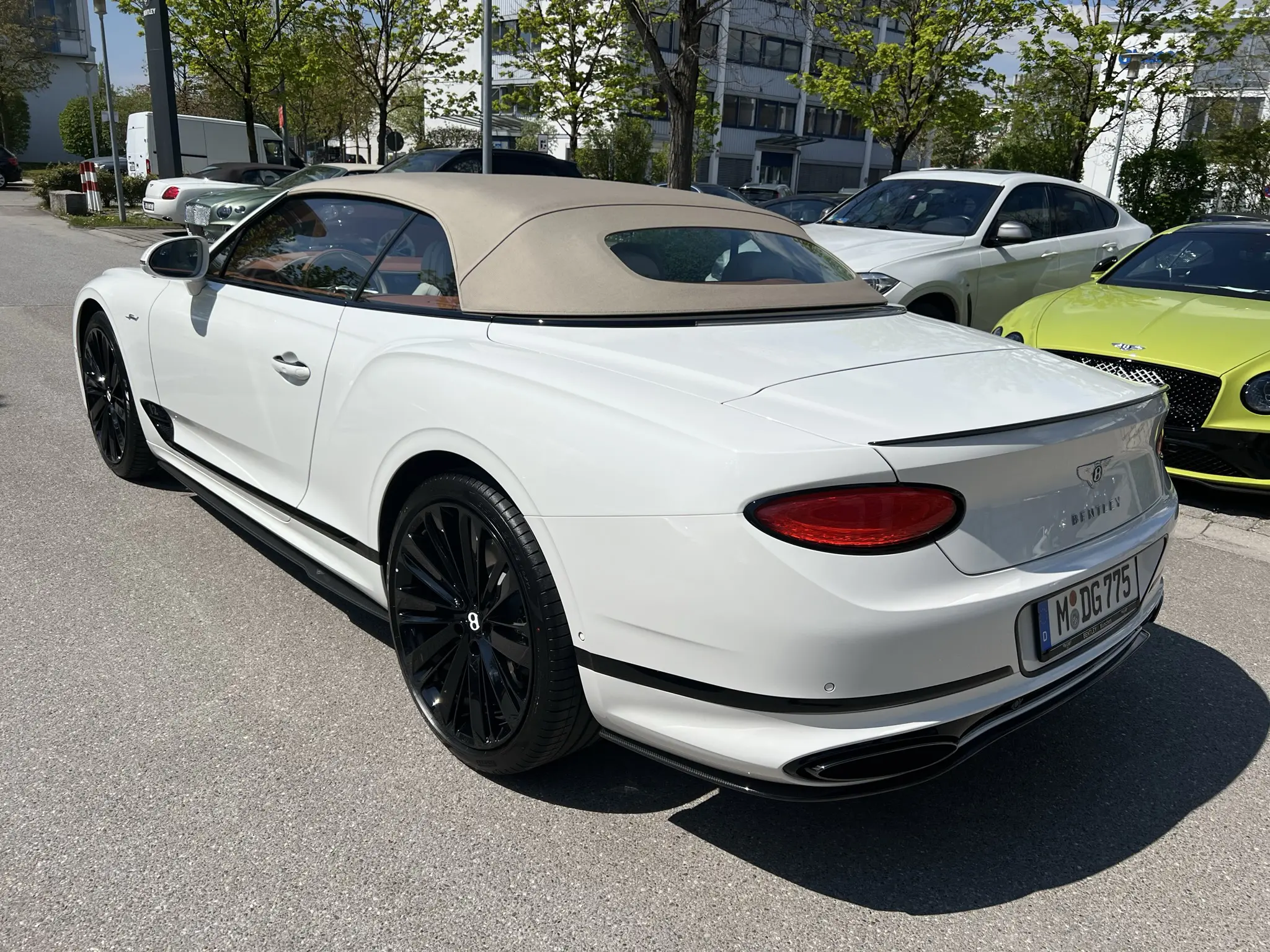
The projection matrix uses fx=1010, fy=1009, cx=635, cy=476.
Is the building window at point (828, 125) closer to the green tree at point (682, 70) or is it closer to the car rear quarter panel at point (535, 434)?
the green tree at point (682, 70)

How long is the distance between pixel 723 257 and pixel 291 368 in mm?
1389

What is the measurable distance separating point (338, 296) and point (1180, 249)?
5911 millimetres

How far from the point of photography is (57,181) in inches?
997

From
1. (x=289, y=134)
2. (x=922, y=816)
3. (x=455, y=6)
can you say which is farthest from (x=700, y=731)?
(x=289, y=134)

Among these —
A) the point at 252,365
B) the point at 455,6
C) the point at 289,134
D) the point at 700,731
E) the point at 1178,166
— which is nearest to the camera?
the point at 700,731

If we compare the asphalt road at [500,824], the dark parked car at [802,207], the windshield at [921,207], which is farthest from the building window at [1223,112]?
the asphalt road at [500,824]

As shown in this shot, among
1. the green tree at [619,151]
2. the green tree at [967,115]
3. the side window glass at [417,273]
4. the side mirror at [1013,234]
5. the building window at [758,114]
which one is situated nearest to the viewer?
the side window glass at [417,273]

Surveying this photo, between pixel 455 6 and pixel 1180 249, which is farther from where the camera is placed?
pixel 455 6

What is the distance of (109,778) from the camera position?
257cm

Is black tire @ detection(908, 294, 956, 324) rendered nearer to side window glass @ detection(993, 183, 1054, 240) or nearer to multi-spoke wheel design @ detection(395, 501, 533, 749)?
side window glass @ detection(993, 183, 1054, 240)

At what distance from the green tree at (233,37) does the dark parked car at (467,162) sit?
11568mm

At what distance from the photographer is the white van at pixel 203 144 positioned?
2750 centimetres

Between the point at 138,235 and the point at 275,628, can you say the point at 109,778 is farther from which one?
the point at 138,235

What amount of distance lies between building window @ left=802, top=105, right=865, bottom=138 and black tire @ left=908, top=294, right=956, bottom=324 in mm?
60089
